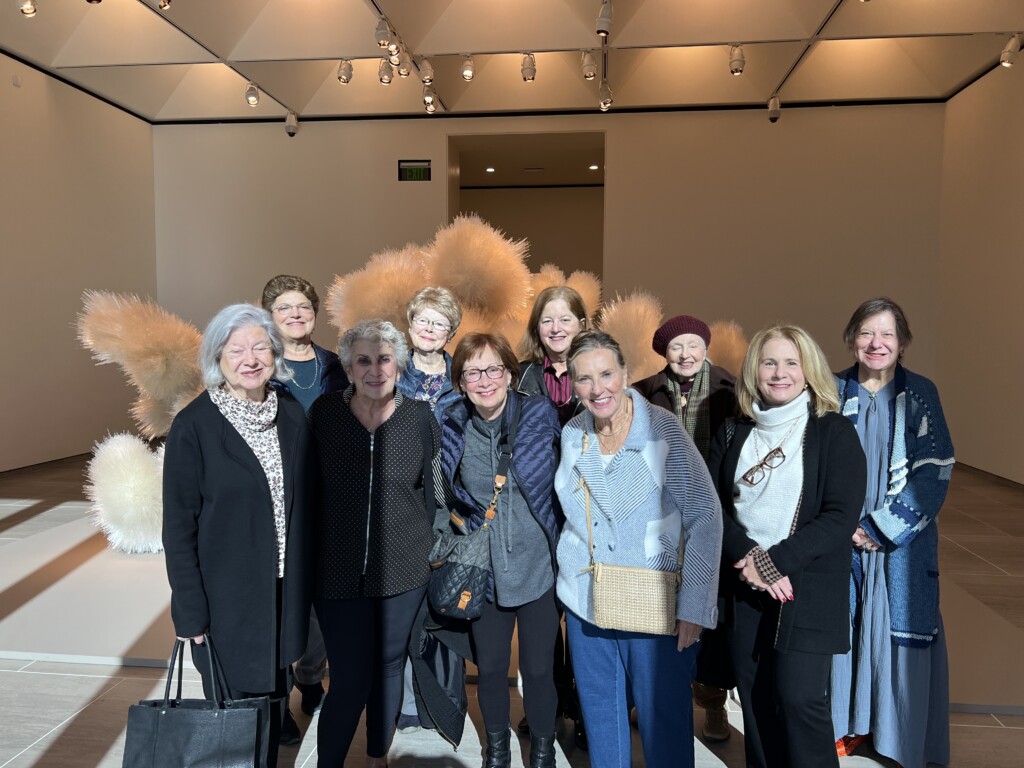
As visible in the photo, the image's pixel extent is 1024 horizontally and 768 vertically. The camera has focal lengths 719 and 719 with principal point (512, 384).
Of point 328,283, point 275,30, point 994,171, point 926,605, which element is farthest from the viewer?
point 328,283

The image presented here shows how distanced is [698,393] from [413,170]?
21.4 feet

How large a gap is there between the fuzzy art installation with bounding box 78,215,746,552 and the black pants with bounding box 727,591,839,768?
1.47 meters

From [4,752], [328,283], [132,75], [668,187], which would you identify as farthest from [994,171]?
[132,75]

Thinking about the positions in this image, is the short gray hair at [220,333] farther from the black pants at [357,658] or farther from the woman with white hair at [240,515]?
the black pants at [357,658]

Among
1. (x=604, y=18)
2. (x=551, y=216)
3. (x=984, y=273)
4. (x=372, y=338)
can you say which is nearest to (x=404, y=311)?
(x=372, y=338)

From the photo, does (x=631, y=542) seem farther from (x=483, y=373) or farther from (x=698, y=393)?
(x=698, y=393)

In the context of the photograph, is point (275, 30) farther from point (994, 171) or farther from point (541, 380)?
point (994, 171)

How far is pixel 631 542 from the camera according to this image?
5.36 feet

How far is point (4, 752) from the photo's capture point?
214 cm

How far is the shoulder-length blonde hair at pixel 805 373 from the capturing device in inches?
65.2

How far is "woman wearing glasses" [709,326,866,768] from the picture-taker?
1602 mm

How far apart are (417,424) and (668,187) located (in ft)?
21.9

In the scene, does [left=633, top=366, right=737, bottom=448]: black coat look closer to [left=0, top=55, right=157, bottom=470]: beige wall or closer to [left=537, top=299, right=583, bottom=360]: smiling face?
[left=537, top=299, right=583, bottom=360]: smiling face

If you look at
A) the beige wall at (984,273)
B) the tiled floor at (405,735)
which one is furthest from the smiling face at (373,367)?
the beige wall at (984,273)
